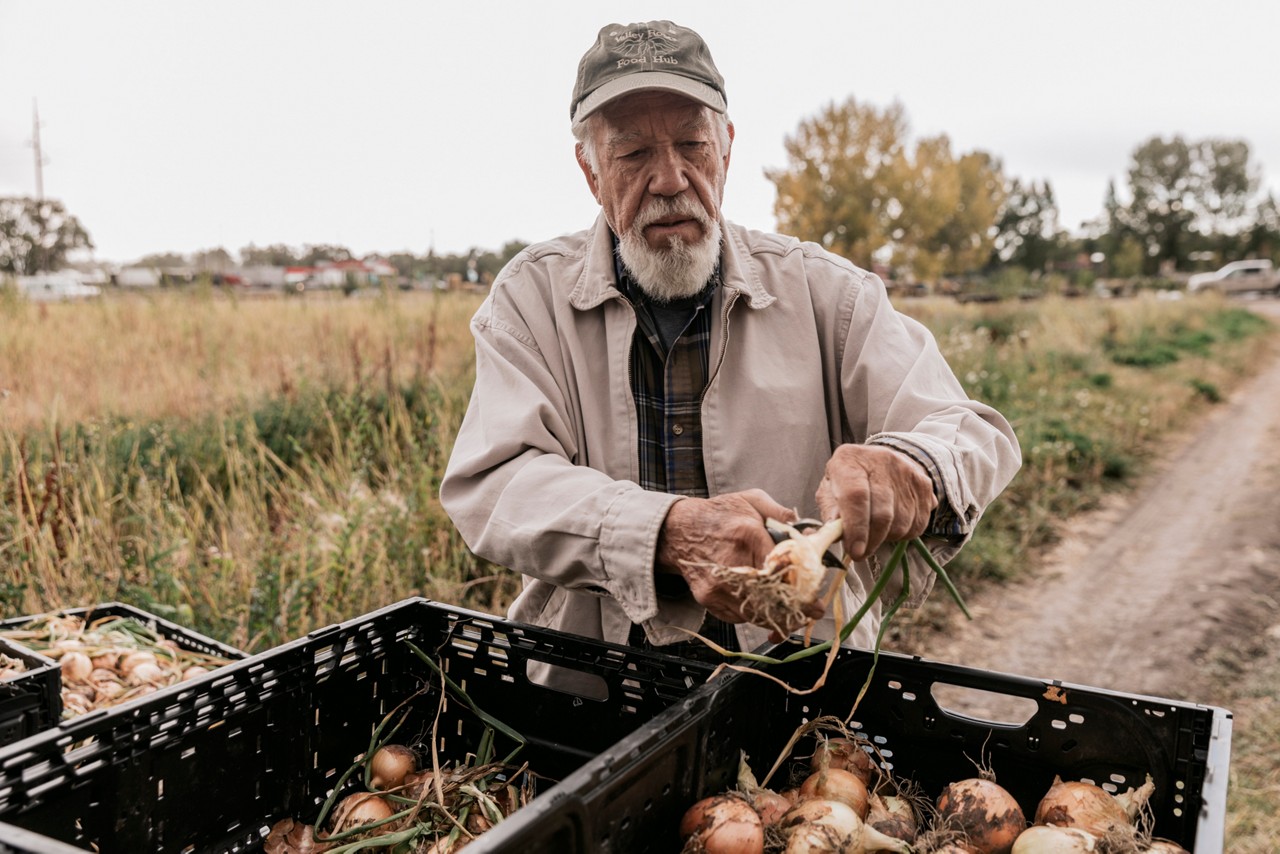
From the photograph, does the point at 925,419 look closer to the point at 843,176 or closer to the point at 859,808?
the point at 859,808

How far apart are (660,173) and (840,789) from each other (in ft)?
4.15

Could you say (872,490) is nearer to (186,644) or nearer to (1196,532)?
(186,644)

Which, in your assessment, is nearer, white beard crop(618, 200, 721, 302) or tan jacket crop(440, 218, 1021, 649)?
tan jacket crop(440, 218, 1021, 649)

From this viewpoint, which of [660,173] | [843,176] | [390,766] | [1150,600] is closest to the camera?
[390,766]

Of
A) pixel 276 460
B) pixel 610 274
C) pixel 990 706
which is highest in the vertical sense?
pixel 610 274

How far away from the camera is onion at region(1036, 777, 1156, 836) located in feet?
4.42

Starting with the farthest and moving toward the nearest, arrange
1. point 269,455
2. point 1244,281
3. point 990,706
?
point 1244,281
point 269,455
point 990,706

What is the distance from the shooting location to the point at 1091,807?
137 cm

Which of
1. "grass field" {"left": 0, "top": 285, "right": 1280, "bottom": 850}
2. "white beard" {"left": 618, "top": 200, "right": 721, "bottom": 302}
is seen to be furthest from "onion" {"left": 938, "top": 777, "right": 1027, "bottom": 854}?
"grass field" {"left": 0, "top": 285, "right": 1280, "bottom": 850}

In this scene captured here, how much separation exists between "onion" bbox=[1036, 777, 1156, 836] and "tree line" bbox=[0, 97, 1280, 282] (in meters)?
4.40

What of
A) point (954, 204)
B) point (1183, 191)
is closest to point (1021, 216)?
point (1183, 191)

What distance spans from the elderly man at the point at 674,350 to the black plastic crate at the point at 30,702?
0.84m

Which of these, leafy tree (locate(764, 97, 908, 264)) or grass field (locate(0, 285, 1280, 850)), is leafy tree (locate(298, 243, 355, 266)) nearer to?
grass field (locate(0, 285, 1280, 850))

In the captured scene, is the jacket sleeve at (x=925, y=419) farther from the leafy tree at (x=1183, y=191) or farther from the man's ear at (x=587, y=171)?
the leafy tree at (x=1183, y=191)
